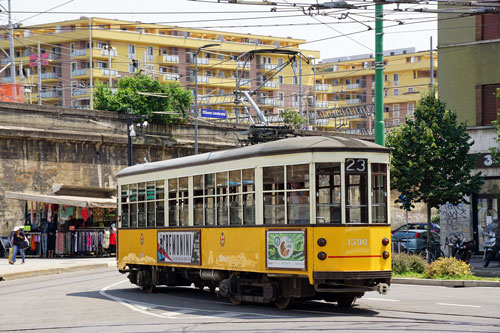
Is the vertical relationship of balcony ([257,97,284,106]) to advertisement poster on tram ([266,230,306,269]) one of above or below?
above

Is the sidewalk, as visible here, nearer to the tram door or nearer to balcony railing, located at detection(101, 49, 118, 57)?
the tram door

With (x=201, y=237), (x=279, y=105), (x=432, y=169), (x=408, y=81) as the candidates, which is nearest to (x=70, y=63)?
(x=279, y=105)

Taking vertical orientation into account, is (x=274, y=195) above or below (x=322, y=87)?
below

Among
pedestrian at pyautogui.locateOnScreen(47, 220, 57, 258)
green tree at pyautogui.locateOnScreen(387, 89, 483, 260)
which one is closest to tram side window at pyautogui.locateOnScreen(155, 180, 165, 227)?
green tree at pyautogui.locateOnScreen(387, 89, 483, 260)

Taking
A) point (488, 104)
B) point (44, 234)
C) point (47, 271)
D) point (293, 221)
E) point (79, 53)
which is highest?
point (79, 53)

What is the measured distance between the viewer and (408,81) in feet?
348

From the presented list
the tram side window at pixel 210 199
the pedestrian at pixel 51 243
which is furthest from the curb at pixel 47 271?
the tram side window at pixel 210 199

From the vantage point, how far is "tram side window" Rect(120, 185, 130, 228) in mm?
21906

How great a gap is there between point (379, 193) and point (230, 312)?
3.29m

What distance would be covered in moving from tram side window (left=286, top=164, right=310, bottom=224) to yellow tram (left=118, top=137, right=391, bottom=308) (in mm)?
17

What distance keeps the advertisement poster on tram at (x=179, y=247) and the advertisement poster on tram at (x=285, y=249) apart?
2.73 metres

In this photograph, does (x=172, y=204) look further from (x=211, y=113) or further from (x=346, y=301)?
(x=211, y=113)

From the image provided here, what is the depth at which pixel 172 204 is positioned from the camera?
764 inches

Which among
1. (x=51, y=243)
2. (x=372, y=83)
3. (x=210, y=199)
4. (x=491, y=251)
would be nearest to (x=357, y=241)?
(x=210, y=199)
